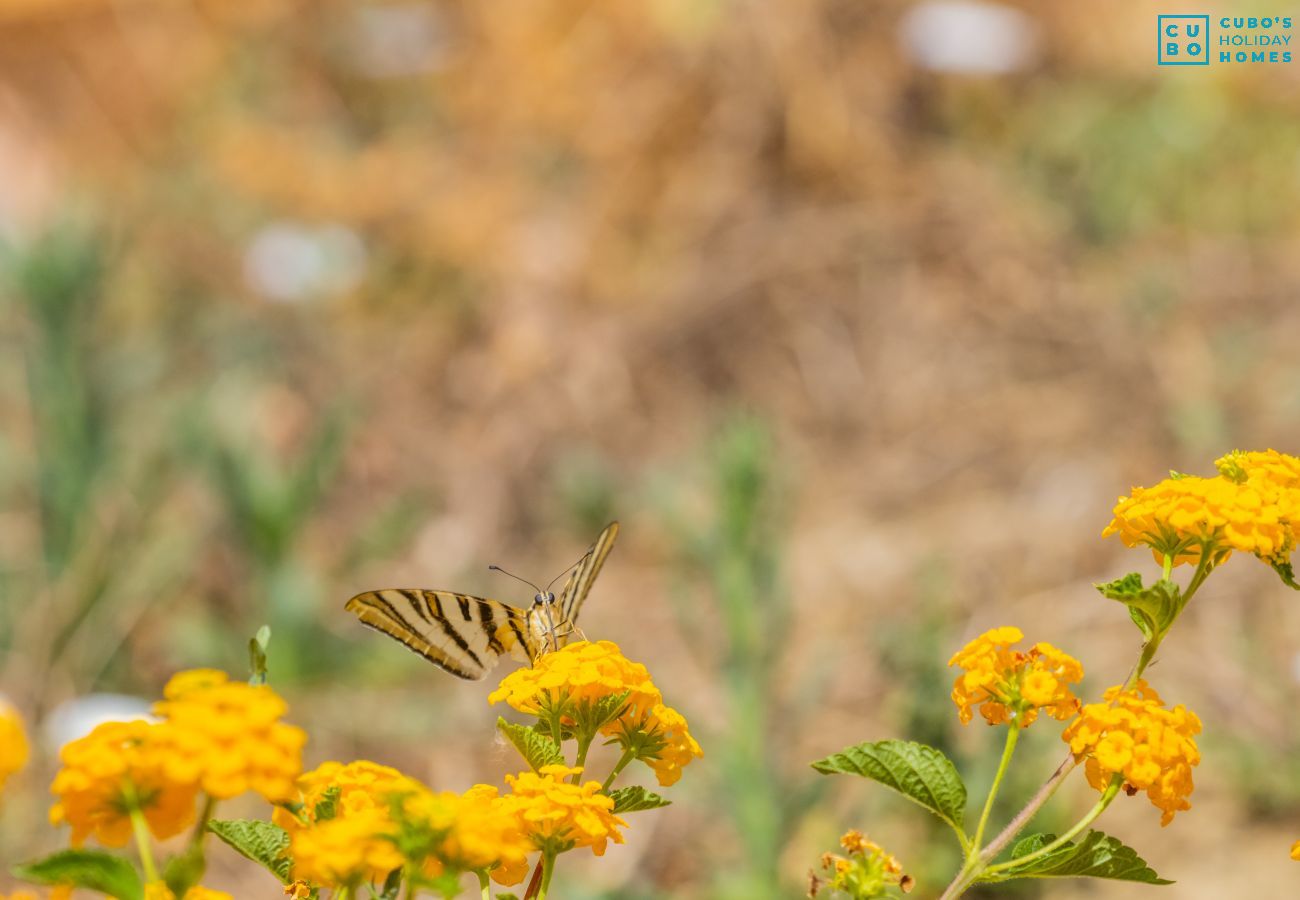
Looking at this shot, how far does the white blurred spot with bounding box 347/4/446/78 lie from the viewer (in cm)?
609

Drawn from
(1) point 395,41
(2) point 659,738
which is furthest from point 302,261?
(2) point 659,738

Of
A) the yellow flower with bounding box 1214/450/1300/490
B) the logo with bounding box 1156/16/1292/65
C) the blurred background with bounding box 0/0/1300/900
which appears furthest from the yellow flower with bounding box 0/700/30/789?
the logo with bounding box 1156/16/1292/65

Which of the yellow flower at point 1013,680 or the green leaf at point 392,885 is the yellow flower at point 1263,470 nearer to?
the yellow flower at point 1013,680

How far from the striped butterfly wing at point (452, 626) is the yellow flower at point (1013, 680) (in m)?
0.54

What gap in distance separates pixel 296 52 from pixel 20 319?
2.45 metres

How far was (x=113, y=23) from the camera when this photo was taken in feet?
20.9

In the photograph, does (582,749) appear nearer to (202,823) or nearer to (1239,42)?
(202,823)

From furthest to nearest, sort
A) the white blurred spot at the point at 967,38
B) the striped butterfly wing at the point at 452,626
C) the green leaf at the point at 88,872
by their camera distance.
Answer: the white blurred spot at the point at 967,38, the striped butterfly wing at the point at 452,626, the green leaf at the point at 88,872

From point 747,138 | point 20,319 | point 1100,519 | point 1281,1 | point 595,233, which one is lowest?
point 1100,519

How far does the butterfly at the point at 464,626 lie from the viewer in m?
1.36

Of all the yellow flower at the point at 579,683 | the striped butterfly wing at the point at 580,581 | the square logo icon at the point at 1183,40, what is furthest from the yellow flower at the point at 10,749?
the square logo icon at the point at 1183,40

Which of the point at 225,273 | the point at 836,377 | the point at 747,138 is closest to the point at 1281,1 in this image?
the point at 747,138

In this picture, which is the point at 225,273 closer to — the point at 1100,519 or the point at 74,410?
the point at 74,410

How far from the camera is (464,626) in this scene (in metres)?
1.48
